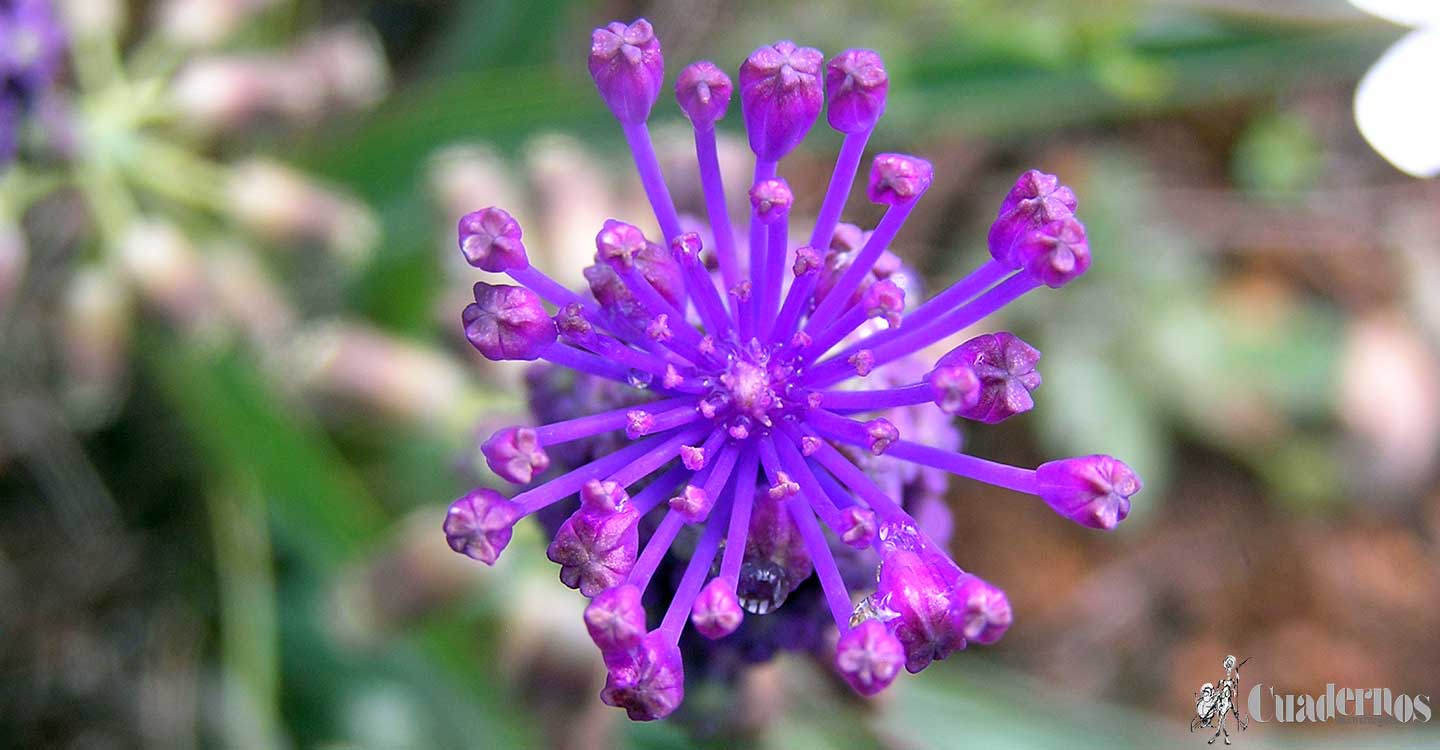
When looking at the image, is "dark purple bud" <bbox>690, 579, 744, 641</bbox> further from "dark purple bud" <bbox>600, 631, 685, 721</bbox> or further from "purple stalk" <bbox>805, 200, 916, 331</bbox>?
"purple stalk" <bbox>805, 200, 916, 331</bbox>

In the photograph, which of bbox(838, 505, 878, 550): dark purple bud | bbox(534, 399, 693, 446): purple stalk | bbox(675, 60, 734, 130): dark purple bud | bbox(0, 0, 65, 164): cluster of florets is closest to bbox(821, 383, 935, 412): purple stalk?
bbox(838, 505, 878, 550): dark purple bud

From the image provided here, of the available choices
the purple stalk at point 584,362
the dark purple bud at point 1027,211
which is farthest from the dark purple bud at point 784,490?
the dark purple bud at point 1027,211

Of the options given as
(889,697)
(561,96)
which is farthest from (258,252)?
(889,697)

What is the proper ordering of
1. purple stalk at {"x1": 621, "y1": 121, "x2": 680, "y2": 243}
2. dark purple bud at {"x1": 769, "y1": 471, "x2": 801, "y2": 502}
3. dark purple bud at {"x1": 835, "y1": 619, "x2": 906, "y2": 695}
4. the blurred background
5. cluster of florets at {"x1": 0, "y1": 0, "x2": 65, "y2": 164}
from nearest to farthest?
1. dark purple bud at {"x1": 835, "y1": 619, "x2": 906, "y2": 695}
2. dark purple bud at {"x1": 769, "y1": 471, "x2": 801, "y2": 502}
3. purple stalk at {"x1": 621, "y1": 121, "x2": 680, "y2": 243}
4. cluster of florets at {"x1": 0, "y1": 0, "x2": 65, "y2": 164}
5. the blurred background

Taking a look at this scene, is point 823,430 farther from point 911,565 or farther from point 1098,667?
point 1098,667

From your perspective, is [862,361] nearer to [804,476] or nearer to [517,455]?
[804,476]

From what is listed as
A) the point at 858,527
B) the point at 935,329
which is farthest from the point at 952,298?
the point at 858,527
